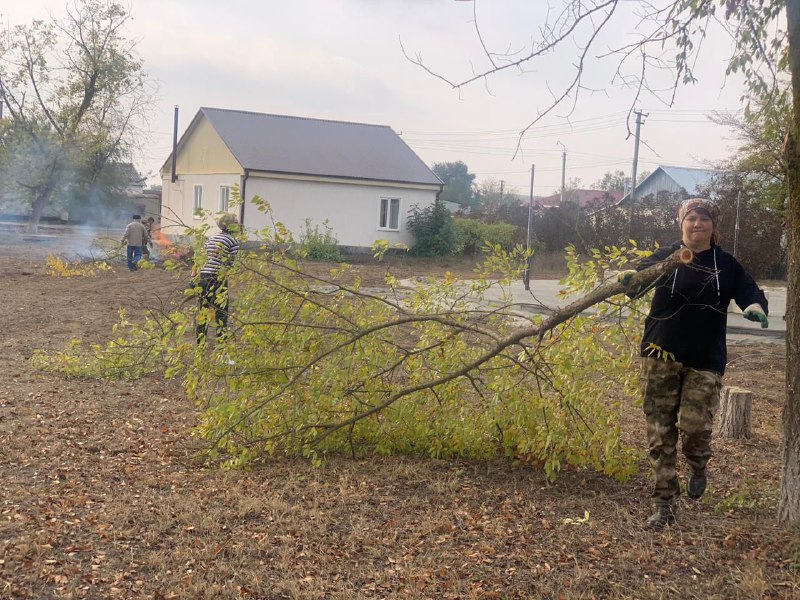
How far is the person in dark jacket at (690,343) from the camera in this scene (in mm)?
4512

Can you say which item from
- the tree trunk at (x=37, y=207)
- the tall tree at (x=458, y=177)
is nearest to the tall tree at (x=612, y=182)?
the tall tree at (x=458, y=177)

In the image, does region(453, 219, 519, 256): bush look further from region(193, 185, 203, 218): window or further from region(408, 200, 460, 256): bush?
region(193, 185, 203, 218): window

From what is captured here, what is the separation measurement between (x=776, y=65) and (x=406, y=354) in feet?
9.93

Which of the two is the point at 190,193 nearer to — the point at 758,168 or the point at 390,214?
the point at 390,214

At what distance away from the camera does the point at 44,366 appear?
28.8 feet

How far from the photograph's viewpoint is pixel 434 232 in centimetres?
3092

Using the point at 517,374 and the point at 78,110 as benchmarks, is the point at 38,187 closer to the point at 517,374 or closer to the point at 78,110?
the point at 78,110

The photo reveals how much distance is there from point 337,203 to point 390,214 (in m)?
2.17

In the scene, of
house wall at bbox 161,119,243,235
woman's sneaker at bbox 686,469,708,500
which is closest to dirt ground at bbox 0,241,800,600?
woman's sneaker at bbox 686,469,708,500

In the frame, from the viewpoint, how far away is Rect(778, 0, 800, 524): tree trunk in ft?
14.0

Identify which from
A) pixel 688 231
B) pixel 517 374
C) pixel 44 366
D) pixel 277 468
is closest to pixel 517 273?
pixel 517 374

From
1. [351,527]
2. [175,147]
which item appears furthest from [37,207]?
[351,527]

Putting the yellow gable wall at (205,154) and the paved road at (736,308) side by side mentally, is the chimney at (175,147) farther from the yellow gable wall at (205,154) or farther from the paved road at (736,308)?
the paved road at (736,308)

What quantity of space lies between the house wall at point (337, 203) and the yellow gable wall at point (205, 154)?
1490 millimetres
